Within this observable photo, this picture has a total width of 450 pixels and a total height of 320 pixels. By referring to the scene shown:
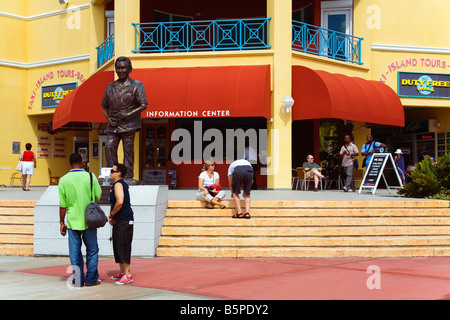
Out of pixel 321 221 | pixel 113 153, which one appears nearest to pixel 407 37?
pixel 321 221

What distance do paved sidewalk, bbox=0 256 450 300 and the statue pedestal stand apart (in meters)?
0.36

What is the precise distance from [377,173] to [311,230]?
5.44 m

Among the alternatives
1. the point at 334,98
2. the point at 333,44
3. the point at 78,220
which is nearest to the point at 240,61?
the point at 334,98

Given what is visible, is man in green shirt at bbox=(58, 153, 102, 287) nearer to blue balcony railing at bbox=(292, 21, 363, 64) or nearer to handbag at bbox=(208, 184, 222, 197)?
handbag at bbox=(208, 184, 222, 197)

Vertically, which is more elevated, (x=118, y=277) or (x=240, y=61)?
(x=240, y=61)

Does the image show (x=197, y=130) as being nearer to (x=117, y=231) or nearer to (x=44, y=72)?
(x=44, y=72)

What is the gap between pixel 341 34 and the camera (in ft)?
67.6

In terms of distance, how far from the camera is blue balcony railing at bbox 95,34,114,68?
20.5 m

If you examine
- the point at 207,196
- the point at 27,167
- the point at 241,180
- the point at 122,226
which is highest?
the point at 27,167

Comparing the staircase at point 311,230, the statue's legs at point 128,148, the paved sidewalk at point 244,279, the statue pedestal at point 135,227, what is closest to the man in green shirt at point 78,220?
the paved sidewalk at point 244,279

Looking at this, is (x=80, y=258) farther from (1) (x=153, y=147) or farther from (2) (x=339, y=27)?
(2) (x=339, y=27)

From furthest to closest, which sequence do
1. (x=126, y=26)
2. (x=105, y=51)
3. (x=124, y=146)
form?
1. (x=105, y=51)
2. (x=126, y=26)
3. (x=124, y=146)

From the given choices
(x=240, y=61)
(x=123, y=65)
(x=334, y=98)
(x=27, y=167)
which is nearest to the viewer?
(x=123, y=65)

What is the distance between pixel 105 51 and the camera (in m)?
21.4
